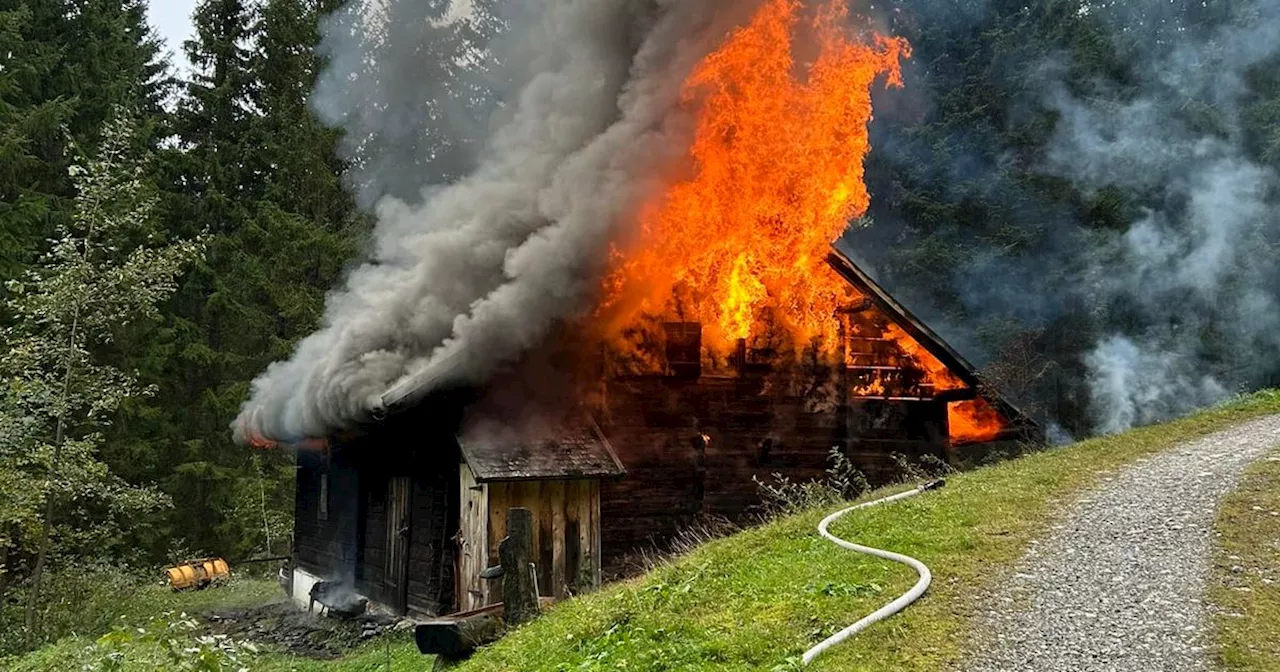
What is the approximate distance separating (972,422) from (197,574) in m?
18.0

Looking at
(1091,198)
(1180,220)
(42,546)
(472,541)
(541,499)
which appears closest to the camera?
(472,541)

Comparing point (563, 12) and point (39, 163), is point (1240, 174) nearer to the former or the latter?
point (563, 12)

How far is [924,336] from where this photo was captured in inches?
589

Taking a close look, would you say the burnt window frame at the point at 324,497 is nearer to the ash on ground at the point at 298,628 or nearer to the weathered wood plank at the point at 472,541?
the ash on ground at the point at 298,628

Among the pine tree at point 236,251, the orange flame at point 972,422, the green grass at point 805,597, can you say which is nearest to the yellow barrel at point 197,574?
the pine tree at point 236,251

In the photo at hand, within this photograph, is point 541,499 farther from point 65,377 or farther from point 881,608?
point 65,377

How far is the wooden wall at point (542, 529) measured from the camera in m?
11.3

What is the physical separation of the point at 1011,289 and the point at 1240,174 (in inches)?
235

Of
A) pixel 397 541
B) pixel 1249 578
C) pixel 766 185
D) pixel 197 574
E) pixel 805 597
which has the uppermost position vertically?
pixel 766 185

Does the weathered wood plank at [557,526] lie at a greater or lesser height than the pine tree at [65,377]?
lesser

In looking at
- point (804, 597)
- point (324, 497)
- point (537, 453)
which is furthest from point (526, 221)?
point (804, 597)

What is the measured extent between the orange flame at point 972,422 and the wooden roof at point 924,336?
60cm

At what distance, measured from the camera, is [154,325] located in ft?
75.7

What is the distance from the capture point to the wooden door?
13.2 meters
